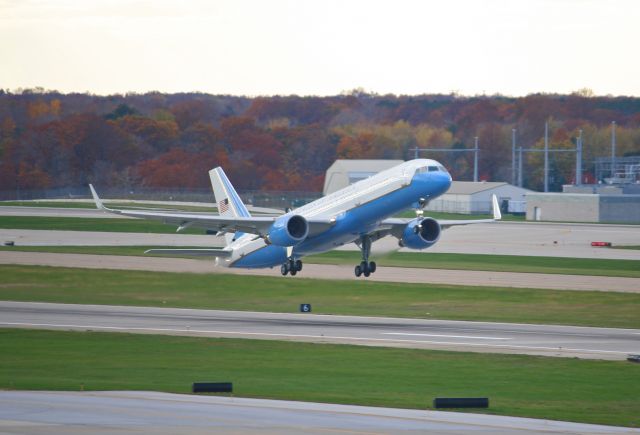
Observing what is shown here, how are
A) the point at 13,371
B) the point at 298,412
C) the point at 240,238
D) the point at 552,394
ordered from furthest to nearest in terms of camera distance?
the point at 240,238, the point at 13,371, the point at 552,394, the point at 298,412

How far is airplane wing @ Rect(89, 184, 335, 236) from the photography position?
2514 inches

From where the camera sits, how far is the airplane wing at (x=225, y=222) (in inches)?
2514

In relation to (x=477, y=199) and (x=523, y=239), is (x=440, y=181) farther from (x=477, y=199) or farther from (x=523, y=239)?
(x=477, y=199)

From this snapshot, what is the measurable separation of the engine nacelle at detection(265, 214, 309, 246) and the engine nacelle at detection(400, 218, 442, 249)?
598 centimetres

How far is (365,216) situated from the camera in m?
62.9

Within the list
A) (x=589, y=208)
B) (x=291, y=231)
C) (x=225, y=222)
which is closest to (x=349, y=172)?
(x=589, y=208)

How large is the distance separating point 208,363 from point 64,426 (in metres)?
18.0

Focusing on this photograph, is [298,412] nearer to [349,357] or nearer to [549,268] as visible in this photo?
[349,357]

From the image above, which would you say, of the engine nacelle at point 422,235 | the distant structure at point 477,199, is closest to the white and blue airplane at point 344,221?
the engine nacelle at point 422,235

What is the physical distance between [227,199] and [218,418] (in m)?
44.2

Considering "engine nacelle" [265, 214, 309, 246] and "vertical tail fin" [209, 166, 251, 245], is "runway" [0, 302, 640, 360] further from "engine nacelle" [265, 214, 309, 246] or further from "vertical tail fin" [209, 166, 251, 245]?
"vertical tail fin" [209, 166, 251, 245]

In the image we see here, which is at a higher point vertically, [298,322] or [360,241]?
[360,241]

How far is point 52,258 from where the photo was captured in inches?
3720

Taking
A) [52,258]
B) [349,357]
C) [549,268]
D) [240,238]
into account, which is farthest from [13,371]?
[549,268]
